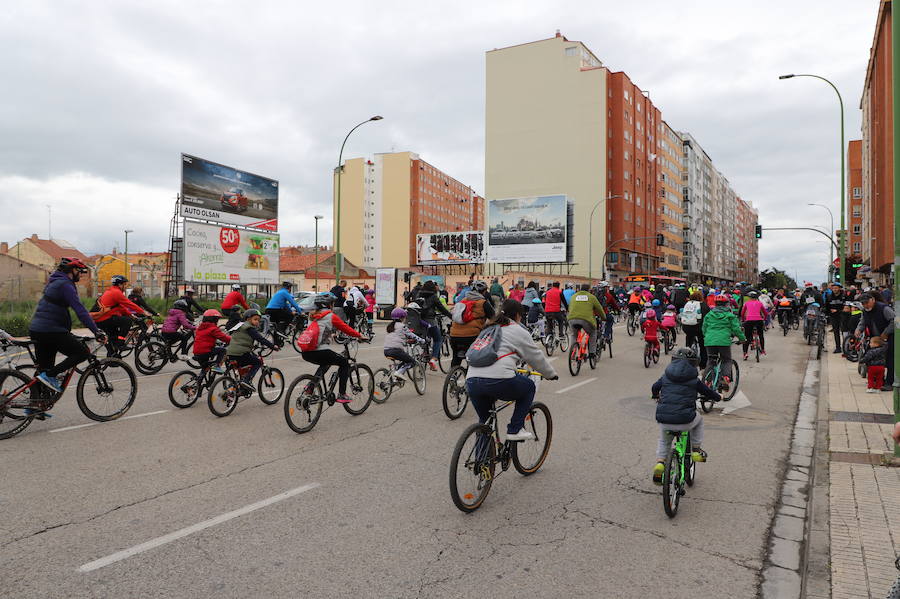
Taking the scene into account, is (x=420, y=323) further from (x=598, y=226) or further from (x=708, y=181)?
(x=708, y=181)

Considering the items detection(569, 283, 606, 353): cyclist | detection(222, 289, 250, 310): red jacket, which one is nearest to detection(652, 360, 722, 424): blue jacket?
detection(569, 283, 606, 353): cyclist

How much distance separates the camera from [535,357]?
482 centimetres

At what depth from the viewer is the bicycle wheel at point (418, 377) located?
31.1 feet

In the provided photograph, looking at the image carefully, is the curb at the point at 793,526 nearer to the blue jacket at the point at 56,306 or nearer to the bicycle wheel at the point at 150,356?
the blue jacket at the point at 56,306

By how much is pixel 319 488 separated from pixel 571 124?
75418 mm

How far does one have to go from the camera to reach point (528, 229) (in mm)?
61594

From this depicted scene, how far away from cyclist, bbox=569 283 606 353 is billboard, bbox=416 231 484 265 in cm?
5765

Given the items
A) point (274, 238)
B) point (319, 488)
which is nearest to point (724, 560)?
point (319, 488)

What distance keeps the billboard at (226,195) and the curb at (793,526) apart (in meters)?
31.3

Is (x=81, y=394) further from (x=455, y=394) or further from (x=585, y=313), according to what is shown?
(x=585, y=313)

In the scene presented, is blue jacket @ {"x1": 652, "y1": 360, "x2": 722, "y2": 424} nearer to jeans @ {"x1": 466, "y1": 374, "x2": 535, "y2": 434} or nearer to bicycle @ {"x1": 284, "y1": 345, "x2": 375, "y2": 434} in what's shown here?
jeans @ {"x1": 466, "y1": 374, "x2": 535, "y2": 434}

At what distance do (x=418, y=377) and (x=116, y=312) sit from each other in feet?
19.3

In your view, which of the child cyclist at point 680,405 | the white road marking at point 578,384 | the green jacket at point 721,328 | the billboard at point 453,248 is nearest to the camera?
the child cyclist at point 680,405

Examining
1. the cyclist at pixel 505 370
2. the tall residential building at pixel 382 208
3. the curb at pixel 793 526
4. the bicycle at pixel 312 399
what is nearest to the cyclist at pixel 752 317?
the curb at pixel 793 526
